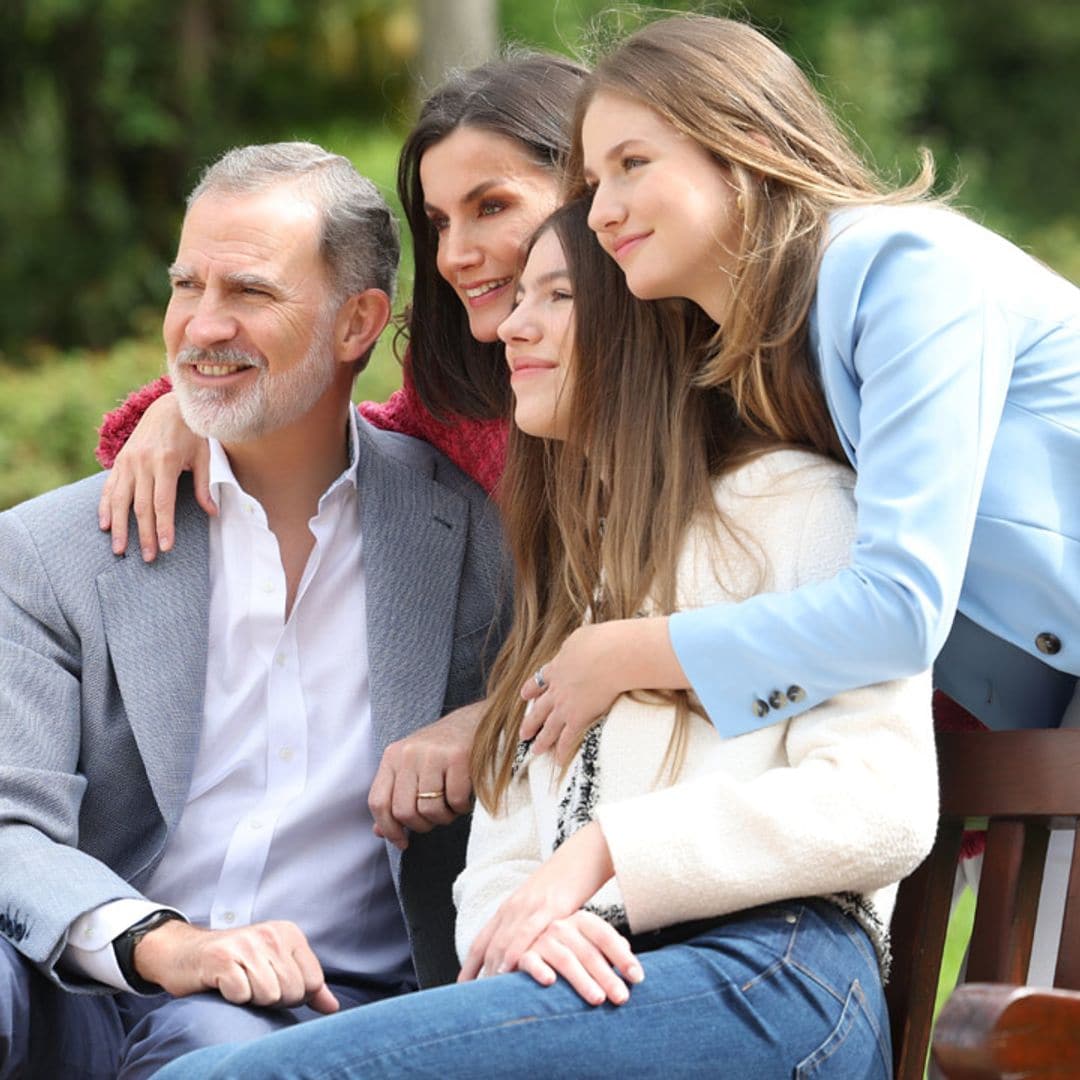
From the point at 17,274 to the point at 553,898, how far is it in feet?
37.4

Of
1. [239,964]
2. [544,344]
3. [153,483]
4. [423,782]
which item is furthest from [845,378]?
[153,483]

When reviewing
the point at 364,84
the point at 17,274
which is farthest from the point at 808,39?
the point at 17,274

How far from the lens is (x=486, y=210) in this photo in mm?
3299

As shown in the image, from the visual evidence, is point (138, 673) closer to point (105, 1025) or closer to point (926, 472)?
point (105, 1025)

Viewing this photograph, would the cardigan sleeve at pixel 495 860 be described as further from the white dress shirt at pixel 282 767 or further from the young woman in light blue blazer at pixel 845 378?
the white dress shirt at pixel 282 767

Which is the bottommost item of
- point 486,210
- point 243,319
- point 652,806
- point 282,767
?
point 282,767

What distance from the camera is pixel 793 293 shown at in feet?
8.18

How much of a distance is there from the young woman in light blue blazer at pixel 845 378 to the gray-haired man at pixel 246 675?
23.6 inches

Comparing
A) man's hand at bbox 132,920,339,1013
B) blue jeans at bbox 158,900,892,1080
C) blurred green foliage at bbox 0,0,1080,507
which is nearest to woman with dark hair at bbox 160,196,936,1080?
blue jeans at bbox 158,900,892,1080

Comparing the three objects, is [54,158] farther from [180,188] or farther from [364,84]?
[364,84]

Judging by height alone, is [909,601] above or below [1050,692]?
above

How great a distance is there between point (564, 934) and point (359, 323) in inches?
60.8

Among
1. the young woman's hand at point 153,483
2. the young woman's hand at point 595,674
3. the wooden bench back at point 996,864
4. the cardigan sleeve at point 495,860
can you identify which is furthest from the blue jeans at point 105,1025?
the wooden bench back at point 996,864

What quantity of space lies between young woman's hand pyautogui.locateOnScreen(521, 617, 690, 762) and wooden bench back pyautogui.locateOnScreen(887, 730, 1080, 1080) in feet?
1.47
